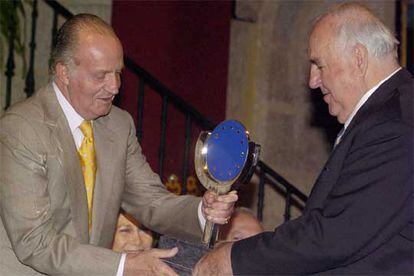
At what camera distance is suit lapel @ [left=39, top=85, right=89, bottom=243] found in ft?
11.5

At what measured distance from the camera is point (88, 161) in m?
3.63

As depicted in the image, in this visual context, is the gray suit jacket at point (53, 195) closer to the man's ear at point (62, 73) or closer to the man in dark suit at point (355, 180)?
the man's ear at point (62, 73)

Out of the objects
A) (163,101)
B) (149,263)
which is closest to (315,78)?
(149,263)

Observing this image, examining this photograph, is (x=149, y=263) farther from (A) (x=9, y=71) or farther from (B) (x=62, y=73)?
(A) (x=9, y=71)

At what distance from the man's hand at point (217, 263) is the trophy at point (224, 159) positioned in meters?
0.13

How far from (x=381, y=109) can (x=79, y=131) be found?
1.29 meters

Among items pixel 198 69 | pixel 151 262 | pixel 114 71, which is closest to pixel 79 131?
pixel 114 71

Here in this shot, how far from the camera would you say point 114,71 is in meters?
3.58

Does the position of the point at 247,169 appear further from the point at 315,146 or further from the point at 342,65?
the point at 315,146

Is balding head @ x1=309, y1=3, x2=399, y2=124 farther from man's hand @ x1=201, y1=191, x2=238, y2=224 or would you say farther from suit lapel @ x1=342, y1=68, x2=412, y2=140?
man's hand @ x1=201, y1=191, x2=238, y2=224

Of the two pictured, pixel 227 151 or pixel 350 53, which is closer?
pixel 350 53

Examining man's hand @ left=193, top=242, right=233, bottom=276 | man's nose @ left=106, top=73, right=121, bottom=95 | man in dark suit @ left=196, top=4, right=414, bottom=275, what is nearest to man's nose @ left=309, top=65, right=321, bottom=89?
man in dark suit @ left=196, top=4, right=414, bottom=275

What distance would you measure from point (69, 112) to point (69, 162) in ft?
0.74

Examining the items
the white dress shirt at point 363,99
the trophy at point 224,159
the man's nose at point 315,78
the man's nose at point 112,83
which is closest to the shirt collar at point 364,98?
the white dress shirt at point 363,99
